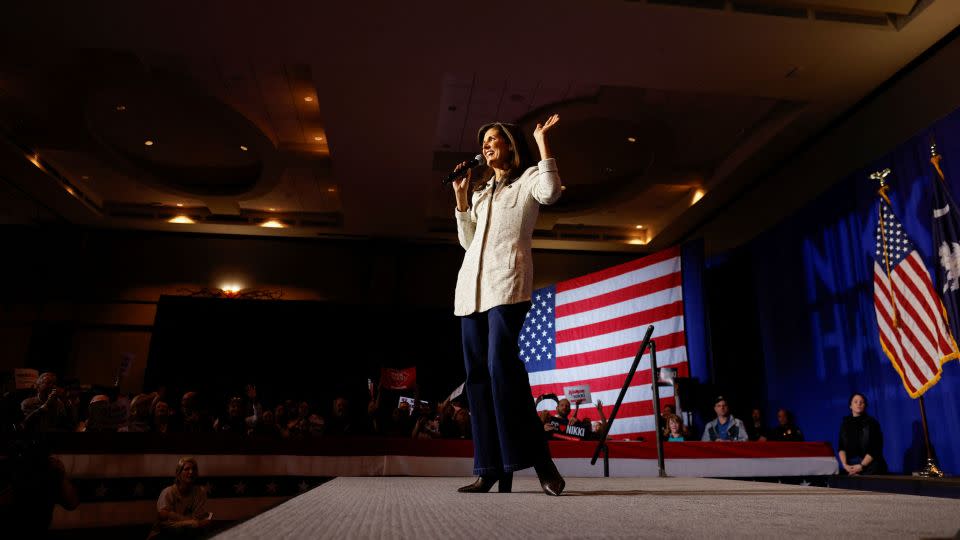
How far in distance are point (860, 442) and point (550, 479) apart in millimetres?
5510

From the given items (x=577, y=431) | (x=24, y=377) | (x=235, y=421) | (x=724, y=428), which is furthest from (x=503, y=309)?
(x=24, y=377)

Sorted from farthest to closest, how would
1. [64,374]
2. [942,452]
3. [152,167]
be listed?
[64,374]
[152,167]
[942,452]

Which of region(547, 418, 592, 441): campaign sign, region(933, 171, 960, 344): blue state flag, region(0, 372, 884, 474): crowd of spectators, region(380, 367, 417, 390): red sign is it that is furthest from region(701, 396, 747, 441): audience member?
region(380, 367, 417, 390): red sign

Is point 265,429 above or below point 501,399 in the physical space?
below

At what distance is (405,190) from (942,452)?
7.57 meters

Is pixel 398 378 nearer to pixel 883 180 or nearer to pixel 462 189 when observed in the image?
pixel 883 180

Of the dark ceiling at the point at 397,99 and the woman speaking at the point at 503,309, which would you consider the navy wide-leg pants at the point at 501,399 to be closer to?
the woman speaking at the point at 503,309

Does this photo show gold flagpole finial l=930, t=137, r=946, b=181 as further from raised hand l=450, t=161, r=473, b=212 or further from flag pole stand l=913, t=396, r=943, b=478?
raised hand l=450, t=161, r=473, b=212

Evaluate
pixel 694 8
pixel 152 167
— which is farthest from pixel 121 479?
pixel 152 167

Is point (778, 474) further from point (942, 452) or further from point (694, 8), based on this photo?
point (694, 8)

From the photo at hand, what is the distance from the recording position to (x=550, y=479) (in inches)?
69.1

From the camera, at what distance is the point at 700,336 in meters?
8.32

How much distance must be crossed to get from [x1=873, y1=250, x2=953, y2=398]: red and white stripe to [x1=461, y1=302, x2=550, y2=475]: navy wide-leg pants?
5.30 meters

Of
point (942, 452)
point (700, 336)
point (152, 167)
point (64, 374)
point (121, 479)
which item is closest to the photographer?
point (121, 479)
